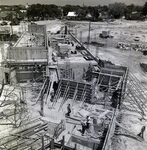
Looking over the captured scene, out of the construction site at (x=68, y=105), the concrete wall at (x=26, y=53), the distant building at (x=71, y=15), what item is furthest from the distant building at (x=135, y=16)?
the concrete wall at (x=26, y=53)

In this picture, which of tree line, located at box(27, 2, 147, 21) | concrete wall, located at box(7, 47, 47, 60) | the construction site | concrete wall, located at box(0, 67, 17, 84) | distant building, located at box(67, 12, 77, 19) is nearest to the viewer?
the construction site

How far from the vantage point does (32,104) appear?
511 inches

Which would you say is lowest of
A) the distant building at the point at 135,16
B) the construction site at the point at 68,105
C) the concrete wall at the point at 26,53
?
the construction site at the point at 68,105

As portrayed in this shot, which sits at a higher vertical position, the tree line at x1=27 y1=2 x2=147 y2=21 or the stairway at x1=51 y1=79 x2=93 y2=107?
the tree line at x1=27 y1=2 x2=147 y2=21

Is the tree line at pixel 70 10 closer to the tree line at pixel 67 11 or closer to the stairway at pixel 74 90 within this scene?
the tree line at pixel 67 11

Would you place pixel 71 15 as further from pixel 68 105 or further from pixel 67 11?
pixel 68 105

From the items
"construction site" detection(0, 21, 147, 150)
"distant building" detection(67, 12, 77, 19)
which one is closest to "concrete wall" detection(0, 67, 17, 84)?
"construction site" detection(0, 21, 147, 150)

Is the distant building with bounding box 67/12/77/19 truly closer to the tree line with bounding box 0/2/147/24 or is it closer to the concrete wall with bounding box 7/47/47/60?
the tree line with bounding box 0/2/147/24

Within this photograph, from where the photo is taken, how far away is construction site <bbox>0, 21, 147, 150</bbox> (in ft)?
31.5

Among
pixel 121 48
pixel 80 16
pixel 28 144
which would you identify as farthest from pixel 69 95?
pixel 80 16

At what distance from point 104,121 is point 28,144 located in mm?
4611

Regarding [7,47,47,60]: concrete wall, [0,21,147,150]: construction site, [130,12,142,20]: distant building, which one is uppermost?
[130,12,142,20]: distant building

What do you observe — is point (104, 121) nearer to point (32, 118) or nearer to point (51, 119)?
point (51, 119)

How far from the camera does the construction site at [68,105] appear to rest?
31.5 feet
